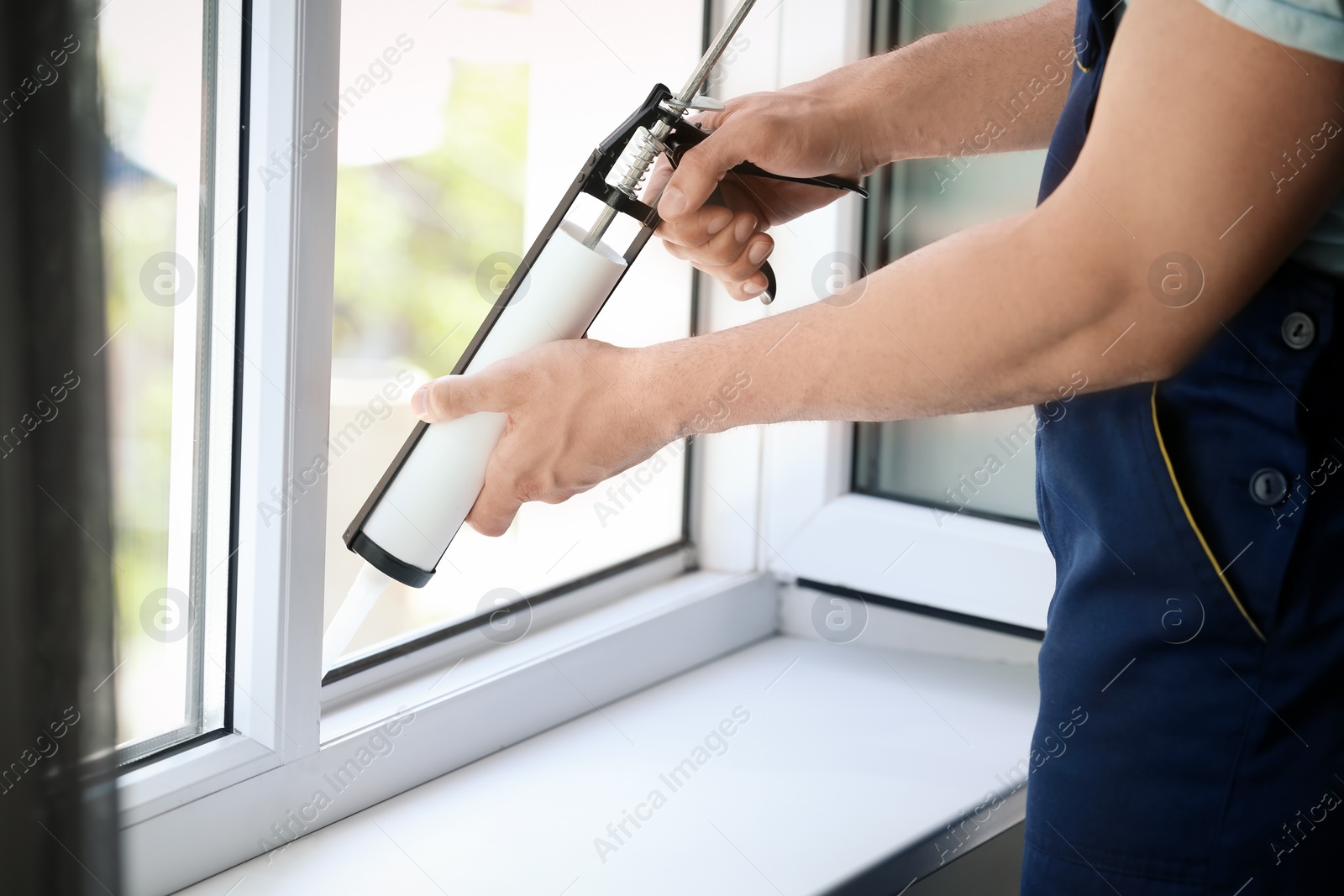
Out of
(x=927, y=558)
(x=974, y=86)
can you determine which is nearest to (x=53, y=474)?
(x=974, y=86)

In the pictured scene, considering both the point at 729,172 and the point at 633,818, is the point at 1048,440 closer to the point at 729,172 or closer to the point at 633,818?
the point at 729,172

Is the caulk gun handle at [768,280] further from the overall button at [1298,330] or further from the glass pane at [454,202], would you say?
the overall button at [1298,330]

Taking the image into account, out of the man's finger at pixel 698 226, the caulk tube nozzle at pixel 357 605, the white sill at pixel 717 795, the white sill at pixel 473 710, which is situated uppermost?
the man's finger at pixel 698 226

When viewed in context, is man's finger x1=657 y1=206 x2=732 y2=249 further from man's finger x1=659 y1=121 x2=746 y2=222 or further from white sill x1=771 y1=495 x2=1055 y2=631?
white sill x1=771 y1=495 x2=1055 y2=631

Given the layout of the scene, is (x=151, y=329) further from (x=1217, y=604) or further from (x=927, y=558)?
(x=927, y=558)

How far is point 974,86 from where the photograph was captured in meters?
0.75

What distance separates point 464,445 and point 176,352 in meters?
0.18

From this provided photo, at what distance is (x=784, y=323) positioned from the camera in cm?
55

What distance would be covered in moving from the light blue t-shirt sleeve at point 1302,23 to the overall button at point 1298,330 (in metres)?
0.13

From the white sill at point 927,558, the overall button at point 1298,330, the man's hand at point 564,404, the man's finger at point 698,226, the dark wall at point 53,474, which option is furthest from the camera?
the white sill at point 927,558

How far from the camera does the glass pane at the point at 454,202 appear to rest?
0.79 meters

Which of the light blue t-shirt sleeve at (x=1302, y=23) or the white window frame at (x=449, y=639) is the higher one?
the light blue t-shirt sleeve at (x=1302, y=23)

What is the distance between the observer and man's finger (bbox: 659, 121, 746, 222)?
0.67 m

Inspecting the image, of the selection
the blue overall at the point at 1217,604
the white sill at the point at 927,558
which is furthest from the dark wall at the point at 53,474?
the white sill at the point at 927,558
